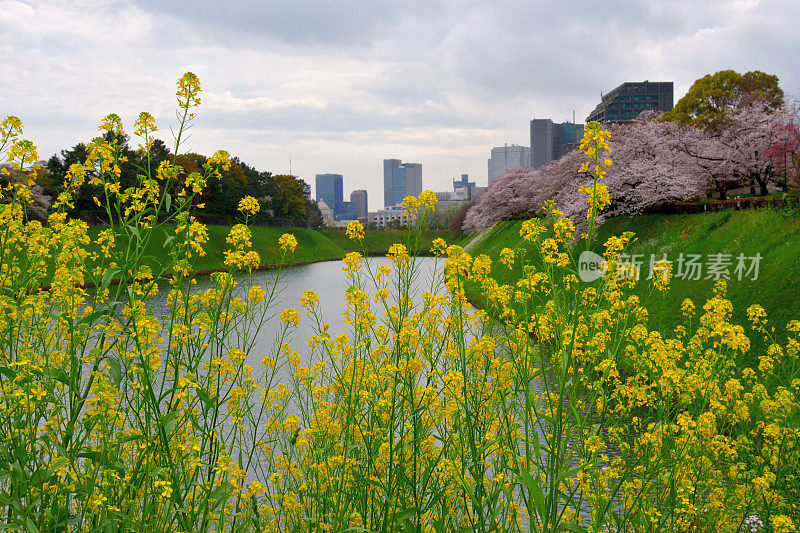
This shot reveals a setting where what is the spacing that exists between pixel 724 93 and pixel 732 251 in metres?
24.2

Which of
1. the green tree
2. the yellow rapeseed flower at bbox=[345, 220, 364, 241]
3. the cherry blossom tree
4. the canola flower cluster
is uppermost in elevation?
the green tree

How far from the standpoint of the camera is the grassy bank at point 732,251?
1141 centimetres

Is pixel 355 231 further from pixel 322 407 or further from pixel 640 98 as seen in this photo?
pixel 640 98

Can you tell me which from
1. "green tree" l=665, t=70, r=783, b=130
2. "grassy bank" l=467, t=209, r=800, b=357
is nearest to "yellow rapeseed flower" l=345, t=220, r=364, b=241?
"grassy bank" l=467, t=209, r=800, b=357

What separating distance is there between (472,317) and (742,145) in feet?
77.3

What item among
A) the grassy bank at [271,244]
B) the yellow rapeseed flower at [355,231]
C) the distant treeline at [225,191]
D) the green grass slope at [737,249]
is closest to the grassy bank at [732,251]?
the green grass slope at [737,249]

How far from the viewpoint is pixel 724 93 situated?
111ft

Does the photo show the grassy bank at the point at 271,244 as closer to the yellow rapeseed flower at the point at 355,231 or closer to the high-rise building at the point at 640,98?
the yellow rapeseed flower at the point at 355,231

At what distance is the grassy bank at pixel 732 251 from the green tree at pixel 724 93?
619 inches

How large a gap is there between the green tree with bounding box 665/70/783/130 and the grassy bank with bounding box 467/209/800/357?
15.7 meters

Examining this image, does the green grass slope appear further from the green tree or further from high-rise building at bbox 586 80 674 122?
high-rise building at bbox 586 80 674 122

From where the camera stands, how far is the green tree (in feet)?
107

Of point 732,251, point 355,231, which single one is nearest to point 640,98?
point 732,251

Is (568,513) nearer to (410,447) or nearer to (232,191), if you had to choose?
(410,447)
